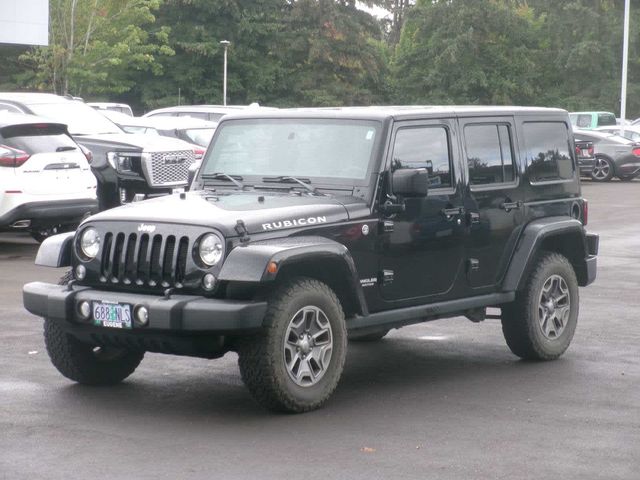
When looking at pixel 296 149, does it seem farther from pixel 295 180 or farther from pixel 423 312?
pixel 423 312

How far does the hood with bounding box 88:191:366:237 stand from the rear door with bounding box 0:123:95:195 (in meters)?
8.41

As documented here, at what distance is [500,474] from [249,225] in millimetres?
2132

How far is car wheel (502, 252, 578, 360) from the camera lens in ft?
30.8

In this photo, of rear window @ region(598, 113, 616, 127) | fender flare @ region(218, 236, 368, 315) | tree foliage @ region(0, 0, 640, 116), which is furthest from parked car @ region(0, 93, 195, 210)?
tree foliage @ region(0, 0, 640, 116)

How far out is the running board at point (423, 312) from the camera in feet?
26.9

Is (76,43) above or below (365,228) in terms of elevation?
above

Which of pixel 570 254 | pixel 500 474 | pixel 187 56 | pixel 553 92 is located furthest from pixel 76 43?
pixel 500 474

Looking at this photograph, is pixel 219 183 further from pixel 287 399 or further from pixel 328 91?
pixel 328 91

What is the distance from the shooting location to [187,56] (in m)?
69.4

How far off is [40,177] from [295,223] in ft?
30.6

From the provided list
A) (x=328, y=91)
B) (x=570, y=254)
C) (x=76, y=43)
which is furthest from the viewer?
(x=328, y=91)

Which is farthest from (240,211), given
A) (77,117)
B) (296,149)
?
(77,117)

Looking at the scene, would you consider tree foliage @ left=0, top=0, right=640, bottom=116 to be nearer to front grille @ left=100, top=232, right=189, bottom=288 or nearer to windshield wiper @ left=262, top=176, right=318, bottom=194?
windshield wiper @ left=262, top=176, right=318, bottom=194

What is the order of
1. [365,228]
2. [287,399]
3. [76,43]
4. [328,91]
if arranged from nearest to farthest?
[287,399] < [365,228] < [76,43] < [328,91]
